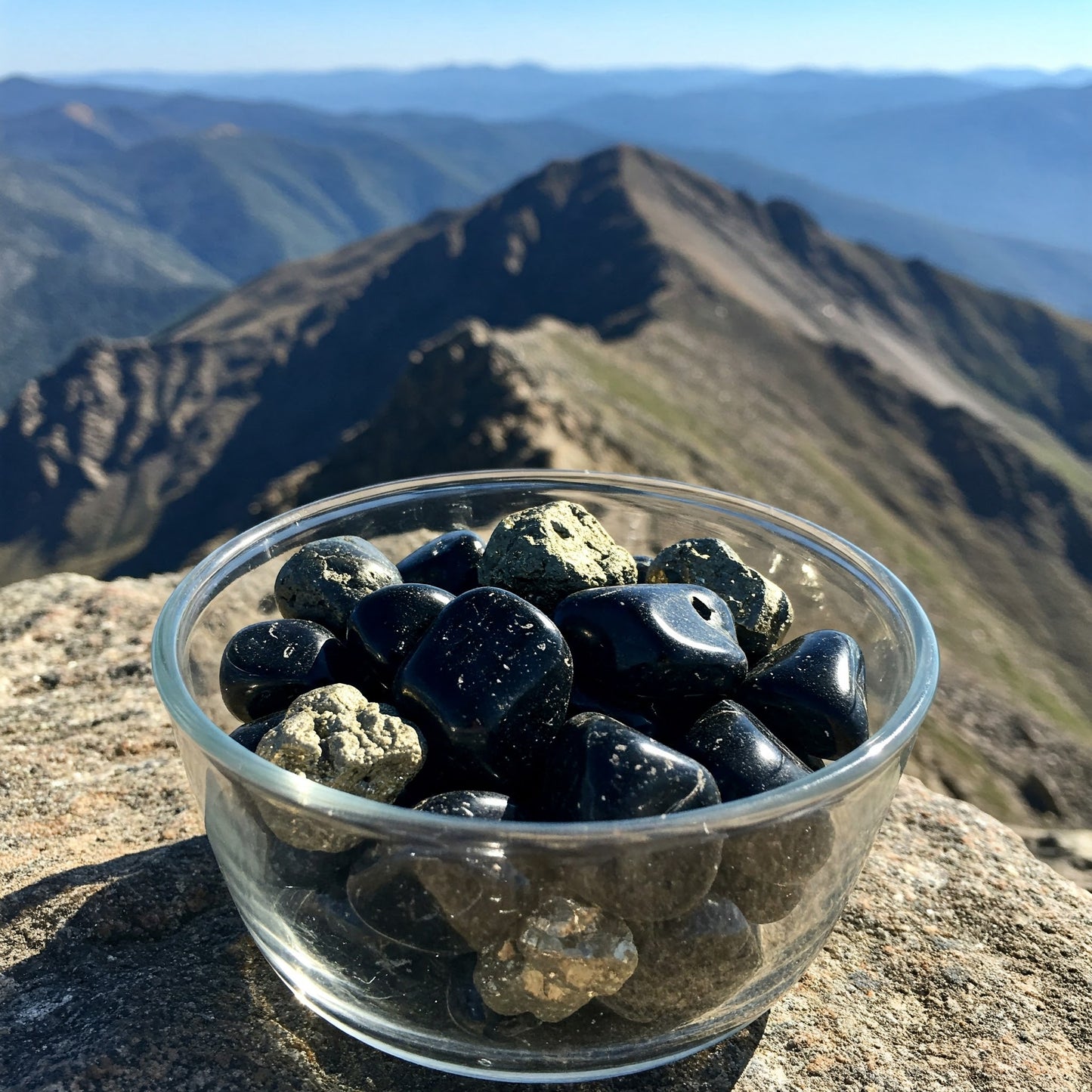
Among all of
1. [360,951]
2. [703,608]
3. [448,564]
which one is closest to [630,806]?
[360,951]

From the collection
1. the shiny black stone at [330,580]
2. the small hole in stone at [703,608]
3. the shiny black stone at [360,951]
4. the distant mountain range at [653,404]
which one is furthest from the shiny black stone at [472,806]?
the distant mountain range at [653,404]

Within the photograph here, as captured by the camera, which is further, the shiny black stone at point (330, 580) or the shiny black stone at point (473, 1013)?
the shiny black stone at point (330, 580)

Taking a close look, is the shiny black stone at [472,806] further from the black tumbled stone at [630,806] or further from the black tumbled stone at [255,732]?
the black tumbled stone at [255,732]

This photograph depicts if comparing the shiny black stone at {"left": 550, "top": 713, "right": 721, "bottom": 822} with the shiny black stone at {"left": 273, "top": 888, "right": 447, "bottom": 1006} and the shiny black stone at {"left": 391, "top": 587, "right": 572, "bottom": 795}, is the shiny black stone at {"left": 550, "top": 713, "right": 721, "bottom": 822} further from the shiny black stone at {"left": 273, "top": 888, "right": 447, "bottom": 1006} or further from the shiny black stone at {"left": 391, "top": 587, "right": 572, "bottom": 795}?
the shiny black stone at {"left": 273, "top": 888, "right": 447, "bottom": 1006}

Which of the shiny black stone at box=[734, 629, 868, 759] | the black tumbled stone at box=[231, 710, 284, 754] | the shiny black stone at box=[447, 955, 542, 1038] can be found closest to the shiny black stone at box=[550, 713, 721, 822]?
the shiny black stone at box=[447, 955, 542, 1038]

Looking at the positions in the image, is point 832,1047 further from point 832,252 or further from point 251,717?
point 832,252

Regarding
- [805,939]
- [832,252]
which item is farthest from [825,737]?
[832,252]

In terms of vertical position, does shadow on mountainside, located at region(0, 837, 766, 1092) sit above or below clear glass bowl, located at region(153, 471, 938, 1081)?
below

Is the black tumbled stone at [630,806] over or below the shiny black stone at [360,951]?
over
